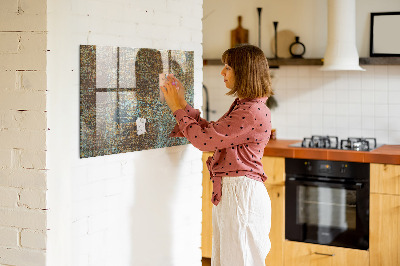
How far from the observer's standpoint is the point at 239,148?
2.77 m

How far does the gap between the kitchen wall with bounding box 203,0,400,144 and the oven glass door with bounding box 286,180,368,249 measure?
74 cm

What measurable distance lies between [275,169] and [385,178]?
2.56 feet

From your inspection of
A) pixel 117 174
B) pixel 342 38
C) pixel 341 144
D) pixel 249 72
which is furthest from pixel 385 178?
pixel 117 174

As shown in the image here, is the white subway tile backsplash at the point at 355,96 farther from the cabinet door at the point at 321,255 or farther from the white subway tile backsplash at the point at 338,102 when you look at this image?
the cabinet door at the point at 321,255

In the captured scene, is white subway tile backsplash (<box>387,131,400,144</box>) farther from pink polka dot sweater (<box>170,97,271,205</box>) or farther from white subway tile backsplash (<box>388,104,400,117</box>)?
pink polka dot sweater (<box>170,97,271,205</box>)

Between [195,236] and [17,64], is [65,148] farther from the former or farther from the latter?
[195,236]

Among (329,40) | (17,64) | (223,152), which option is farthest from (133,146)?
A: (329,40)

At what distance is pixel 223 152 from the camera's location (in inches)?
111

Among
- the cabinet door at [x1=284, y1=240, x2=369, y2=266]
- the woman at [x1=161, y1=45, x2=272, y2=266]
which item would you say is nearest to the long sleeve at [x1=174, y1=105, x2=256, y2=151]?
the woman at [x1=161, y1=45, x2=272, y2=266]

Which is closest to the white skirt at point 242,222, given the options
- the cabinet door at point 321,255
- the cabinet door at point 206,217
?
the cabinet door at point 321,255

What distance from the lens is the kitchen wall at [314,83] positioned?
4695 millimetres

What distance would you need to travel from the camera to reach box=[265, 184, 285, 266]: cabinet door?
14.4 feet

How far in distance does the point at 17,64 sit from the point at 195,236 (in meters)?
1.42

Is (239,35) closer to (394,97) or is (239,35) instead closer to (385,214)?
(394,97)
